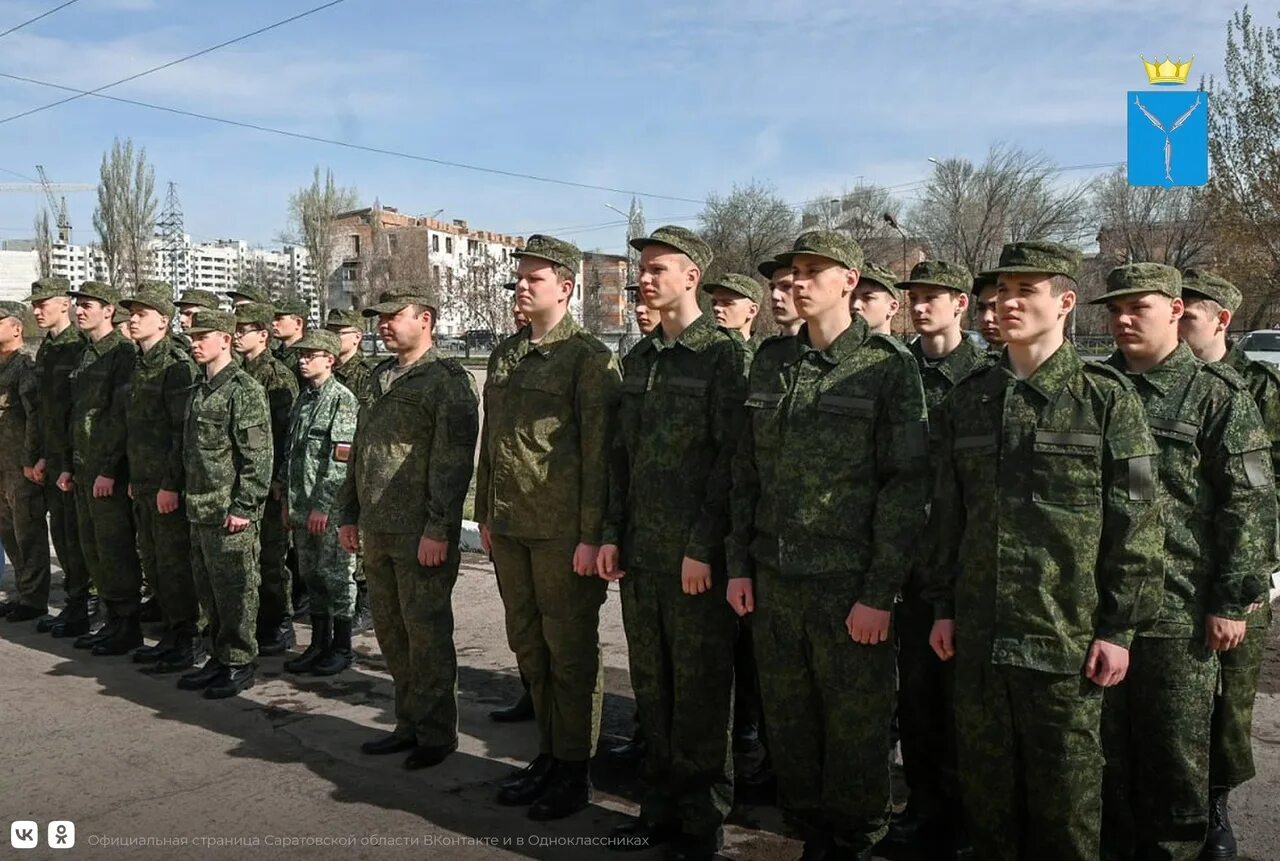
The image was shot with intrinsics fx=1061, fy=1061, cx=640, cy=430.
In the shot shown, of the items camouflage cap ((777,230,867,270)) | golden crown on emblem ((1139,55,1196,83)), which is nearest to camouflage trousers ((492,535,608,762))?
camouflage cap ((777,230,867,270))

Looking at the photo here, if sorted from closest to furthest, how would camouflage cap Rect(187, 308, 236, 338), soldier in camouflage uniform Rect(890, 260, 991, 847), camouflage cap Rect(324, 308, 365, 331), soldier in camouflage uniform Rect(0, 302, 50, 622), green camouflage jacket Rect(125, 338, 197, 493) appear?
soldier in camouflage uniform Rect(890, 260, 991, 847) → camouflage cap Rect(187, 308, 236, 338) → green camouflage jacket Rect(125, 338, 197, 493) → soldier in camouflage uniform Rect(0, 302, 50, 622) → camouflage cap Rect(324, 308, 365, 331)

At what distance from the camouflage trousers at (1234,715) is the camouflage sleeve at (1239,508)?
10.7 inches

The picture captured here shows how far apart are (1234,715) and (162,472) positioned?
557cm

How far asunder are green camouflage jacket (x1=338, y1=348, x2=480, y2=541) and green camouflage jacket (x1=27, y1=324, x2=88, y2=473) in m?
3.42

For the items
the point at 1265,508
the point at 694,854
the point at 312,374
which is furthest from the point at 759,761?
the point at 312,374

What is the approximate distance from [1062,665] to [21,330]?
7.72 metres

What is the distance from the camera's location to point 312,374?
634 centimetres

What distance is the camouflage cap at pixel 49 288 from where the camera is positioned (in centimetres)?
719

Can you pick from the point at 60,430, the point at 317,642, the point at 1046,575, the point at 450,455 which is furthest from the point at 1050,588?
the point at 60,430

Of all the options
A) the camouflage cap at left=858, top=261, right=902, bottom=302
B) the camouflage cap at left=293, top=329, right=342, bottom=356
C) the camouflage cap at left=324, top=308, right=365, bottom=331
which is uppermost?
the camouflage cap at left=324, top=308, right=365, bottom=331

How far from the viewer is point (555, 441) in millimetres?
4246

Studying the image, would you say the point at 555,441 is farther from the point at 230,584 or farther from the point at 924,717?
the point at 230,584

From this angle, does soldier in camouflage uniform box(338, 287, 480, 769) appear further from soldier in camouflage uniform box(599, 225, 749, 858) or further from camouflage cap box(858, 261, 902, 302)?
camouflage cap box(858, 261, 902, 302)

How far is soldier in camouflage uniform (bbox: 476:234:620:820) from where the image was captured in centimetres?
418
